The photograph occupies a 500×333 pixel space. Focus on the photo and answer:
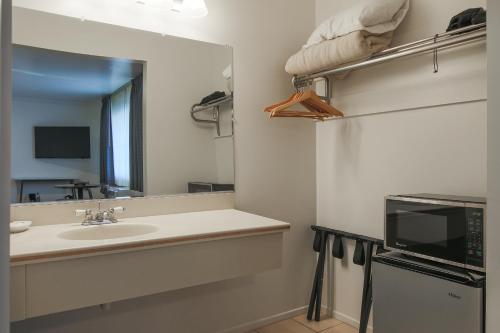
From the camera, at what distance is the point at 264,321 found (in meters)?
2.48

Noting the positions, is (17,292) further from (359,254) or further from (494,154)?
(359,254)

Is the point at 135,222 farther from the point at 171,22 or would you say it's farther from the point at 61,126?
the point at 171,22

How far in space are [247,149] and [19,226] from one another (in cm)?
138

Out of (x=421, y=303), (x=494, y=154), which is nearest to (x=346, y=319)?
(x=421, y=303)

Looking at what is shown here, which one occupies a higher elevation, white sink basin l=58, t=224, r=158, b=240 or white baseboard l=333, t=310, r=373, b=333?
white sink basin l=58, t=224, r=158, b=240

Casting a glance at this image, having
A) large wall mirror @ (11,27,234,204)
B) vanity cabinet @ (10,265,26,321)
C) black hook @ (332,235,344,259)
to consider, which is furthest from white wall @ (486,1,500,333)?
vanity cabinet @ (10,265,26,321)

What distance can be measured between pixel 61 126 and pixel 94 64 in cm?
38

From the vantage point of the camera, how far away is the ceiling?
1741mm

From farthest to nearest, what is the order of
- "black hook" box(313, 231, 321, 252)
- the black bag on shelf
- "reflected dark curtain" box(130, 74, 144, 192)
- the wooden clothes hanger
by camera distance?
1. "black hook" box(313, 231, 321, 252)
2. the wooden clothes hanger
3. "reflected dark curtain" box(130, 74, 144, 192)
4. the black bag on shelf

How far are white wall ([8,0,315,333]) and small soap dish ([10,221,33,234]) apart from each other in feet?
1.67

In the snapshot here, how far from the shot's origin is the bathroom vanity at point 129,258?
1.29 m

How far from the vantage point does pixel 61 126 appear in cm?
184

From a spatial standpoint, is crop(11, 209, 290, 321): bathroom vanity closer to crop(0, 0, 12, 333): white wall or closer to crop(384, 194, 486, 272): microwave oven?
crop(384, 194, 486, 272): microwave oven

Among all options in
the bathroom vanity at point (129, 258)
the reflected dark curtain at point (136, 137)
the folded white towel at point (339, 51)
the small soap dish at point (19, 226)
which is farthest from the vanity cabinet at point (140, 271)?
the folded white towel at point (339, 51)
